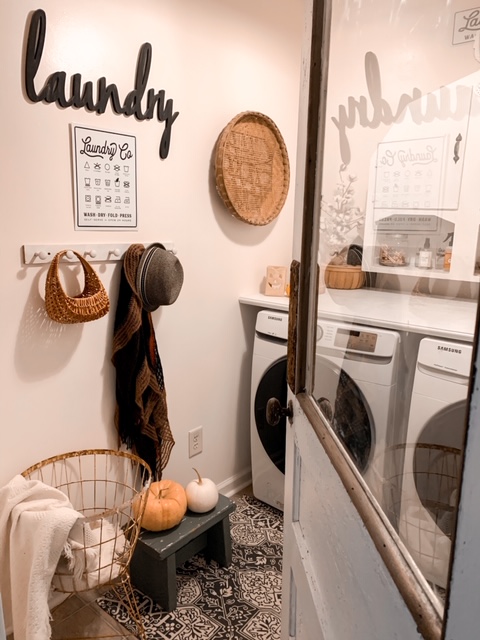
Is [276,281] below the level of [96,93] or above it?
below

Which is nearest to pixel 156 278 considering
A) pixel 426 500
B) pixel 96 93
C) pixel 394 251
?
pixel 96 93

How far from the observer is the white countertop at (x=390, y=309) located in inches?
31.9

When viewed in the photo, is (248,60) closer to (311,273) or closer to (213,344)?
(213,344)

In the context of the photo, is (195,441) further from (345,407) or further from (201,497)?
(345,407)

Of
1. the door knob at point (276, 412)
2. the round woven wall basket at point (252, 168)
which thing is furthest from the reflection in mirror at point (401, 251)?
the round woven wall basket at point (252, 168)

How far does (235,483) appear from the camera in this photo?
8.05 feet

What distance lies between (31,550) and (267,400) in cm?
114

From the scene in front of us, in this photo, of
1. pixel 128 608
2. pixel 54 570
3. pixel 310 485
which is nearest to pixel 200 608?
pixel 128 608

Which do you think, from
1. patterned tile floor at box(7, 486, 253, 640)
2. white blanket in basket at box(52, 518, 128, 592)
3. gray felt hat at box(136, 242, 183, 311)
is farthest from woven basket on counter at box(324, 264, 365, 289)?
patterned tile floor at box(7, 486, 253, 640)

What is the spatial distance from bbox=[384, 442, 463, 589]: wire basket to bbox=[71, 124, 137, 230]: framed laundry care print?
125cm

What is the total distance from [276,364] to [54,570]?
1145 mm

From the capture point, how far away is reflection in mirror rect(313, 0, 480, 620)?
662 mm

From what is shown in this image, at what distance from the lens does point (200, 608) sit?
172 centimetres

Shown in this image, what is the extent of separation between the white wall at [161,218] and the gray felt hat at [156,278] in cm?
11
